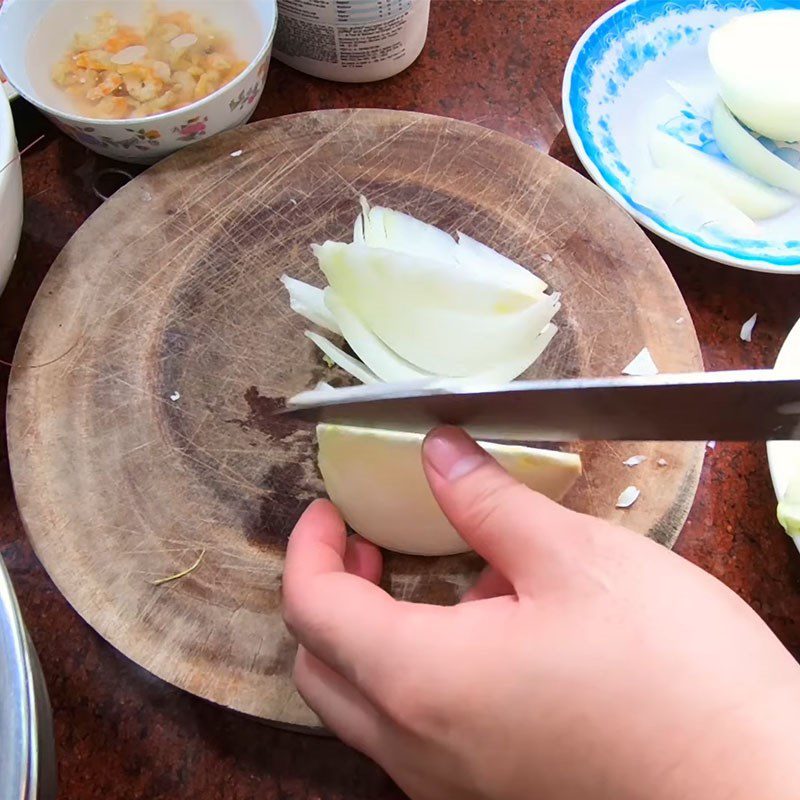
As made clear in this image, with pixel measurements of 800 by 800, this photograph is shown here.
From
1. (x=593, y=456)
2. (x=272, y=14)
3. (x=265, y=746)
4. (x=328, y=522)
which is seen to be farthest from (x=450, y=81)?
(x=265, y=746)

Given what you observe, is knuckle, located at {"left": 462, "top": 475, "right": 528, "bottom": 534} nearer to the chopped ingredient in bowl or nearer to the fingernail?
the fingernail

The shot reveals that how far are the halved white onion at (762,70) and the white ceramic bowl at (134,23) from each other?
2.05 feet

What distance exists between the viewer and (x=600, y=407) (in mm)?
604

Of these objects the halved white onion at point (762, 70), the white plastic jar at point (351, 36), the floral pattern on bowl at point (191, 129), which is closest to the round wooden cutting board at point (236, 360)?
the floral pattern on bowl at point (191, 129)

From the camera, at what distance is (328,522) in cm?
76

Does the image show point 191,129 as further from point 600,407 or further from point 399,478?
point 600,407

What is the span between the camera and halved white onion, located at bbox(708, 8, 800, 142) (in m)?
1.02

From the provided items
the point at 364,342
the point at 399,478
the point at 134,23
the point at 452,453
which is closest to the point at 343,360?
the point at 364,342

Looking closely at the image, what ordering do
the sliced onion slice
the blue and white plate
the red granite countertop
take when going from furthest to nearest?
the blue and white plate, the sliced onion slice, the red granite countertop

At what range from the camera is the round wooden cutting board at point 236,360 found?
0.76 meters

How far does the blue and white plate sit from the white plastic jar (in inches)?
9.8

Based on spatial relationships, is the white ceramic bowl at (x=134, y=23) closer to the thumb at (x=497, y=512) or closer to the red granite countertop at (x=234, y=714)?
the red granite countertop at (x=234, y=714)

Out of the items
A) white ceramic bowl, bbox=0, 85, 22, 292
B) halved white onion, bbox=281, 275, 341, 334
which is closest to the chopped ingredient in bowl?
white ceramic bowl, bbox=0, 85, 22, 292

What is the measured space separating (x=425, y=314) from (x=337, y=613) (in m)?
0.36
